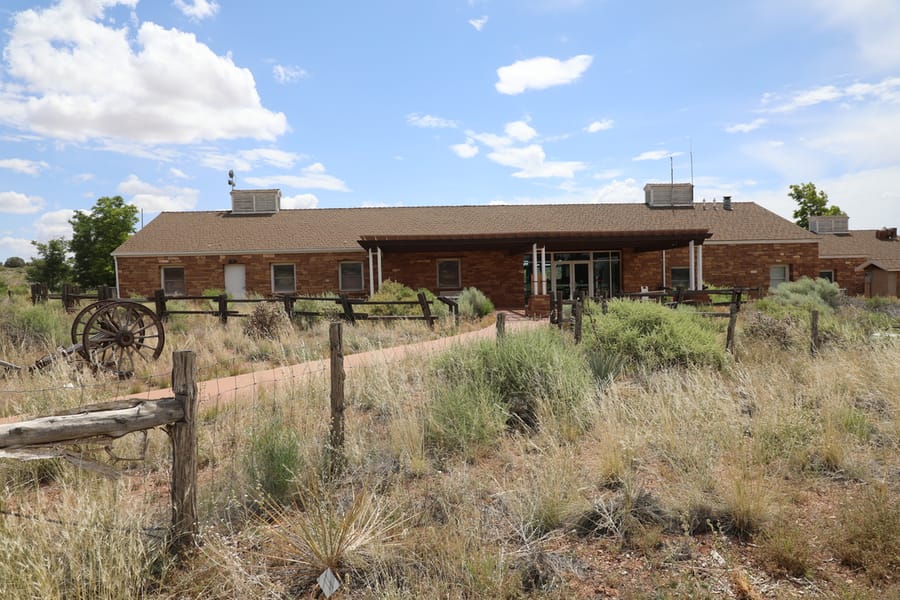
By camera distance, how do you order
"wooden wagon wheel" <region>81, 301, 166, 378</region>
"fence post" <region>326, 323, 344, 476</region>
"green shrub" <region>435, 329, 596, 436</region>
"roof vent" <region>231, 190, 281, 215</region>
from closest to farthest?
"fence post" <region>326, 323, 344, 476</region> < "green shrub" <region>435, 329, 596, 436</region> < "wooden wagon wheel" <region>81, 301, 166, 378</region> < "roof vent" <region>231, 190, 281, 215</region>

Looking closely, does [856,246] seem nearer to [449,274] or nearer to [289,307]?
[449,274]

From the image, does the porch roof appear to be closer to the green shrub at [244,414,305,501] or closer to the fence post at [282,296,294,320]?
the fence post at [282,296,294,320]

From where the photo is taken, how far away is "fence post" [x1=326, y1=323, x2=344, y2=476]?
194 inches

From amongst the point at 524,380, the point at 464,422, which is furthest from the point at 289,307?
the point at 464,422

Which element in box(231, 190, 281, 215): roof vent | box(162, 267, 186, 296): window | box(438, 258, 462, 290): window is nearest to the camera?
box(162, 267, 186, 296): window

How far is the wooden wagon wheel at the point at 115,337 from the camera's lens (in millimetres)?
9516

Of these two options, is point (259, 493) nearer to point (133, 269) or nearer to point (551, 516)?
point (551, 516)

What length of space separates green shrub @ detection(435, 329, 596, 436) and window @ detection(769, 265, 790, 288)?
73.6ft

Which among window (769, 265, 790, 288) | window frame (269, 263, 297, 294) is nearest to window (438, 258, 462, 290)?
window frame (269, 263, 297, 294)

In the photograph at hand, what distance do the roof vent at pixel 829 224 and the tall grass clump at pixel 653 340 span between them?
31.8 m

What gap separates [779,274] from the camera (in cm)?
2639

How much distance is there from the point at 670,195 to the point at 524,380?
26.2 m

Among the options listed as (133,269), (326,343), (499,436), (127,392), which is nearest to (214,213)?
(133,269)

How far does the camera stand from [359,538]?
3.72m
